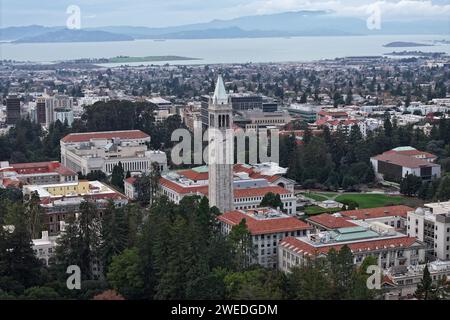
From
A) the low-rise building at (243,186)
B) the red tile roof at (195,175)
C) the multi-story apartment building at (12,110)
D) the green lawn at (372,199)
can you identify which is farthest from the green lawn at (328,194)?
the multi-story apartment building at (12,110)

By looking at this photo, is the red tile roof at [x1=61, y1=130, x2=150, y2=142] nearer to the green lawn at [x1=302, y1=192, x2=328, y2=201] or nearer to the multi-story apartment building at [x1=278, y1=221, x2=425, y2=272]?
the green lawn at [x1=302, y1=192, x2=328, y2=201]

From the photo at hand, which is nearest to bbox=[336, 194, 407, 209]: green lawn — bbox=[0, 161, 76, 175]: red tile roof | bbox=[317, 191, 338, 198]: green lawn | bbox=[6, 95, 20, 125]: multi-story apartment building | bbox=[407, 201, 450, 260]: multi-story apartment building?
bbox=[317, 191, 338, 198]: green lawn

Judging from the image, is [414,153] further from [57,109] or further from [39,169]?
[57,109]

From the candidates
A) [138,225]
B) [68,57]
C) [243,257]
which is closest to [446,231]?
[243,257]

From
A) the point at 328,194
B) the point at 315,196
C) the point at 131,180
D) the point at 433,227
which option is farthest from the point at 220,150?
the point at 328,194

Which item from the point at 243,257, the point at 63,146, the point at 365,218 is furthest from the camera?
the point at 63,146

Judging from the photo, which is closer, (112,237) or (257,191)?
(112,237)
